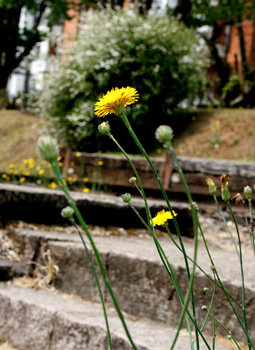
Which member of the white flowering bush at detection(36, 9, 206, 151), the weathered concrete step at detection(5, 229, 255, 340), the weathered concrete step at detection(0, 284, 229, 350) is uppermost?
the white flowering bush at detection(36, 9, 206, 151)

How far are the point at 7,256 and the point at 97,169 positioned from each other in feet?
7.26

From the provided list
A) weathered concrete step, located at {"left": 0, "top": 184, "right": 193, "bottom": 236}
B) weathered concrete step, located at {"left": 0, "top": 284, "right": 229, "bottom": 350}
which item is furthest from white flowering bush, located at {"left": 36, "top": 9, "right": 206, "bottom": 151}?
weathered concrete step, located at {"left": 0, "top": 284, "right": 229, "bottom": 350}

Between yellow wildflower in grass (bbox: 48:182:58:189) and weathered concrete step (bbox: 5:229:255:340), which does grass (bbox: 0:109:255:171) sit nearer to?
yellow wildflower in grass (bbox: 48:182:58:189)

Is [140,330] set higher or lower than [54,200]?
lower

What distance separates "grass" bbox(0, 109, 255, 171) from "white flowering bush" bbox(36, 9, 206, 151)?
1.95ft

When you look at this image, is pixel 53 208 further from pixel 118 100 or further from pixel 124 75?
pixel 124 75

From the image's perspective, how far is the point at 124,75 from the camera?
8.60 metres

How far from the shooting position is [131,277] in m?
2.95

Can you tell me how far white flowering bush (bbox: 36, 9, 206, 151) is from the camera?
8453 millimetres

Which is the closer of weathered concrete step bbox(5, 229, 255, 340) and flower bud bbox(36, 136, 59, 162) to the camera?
flower bud bbox(36, 136, 59, 162)

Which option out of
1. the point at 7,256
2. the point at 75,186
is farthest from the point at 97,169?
the point at 7,256

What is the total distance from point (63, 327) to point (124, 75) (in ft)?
21.2

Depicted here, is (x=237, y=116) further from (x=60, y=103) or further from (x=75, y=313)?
(x=75, y=313)

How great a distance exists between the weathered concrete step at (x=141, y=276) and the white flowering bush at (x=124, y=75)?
5005mm
